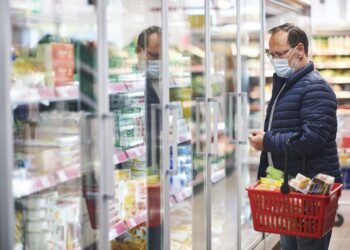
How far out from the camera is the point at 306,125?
3.46m

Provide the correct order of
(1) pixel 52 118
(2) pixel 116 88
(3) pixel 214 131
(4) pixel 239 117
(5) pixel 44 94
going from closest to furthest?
1. (5) pixel 44 94
2. (1) pixel 52 118
3. (2) pixel 116 88
4. (3) pixel 214 131
5. (4) pixel 239 117

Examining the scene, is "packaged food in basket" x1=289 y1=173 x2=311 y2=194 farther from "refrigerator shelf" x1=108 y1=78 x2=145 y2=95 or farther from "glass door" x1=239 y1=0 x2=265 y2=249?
"glass door" x1=239 y1=0 x2=265 y2=249

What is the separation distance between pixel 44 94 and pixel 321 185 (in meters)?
1.51

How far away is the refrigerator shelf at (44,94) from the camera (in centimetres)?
241

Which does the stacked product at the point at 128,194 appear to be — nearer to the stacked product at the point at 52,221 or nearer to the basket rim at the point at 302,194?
the stacked product at the point at 52,221

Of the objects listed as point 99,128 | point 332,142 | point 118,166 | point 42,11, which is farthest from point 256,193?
point 42,11

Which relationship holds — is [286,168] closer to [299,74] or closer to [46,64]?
[299,74]

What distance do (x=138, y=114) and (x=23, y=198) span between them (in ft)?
3.36

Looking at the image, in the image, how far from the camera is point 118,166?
12.0 ft

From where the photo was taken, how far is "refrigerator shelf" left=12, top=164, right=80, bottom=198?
98.0 inches

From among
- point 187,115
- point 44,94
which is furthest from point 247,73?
point 44,94

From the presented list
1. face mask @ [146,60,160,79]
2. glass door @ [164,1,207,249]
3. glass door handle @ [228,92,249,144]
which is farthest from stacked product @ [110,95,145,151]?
glass door handle @ [228,92,249,144]

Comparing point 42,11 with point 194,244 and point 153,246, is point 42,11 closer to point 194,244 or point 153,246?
point 153,246

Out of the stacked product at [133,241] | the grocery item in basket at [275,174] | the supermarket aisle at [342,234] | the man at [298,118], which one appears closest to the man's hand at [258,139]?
the man at [298,118]
